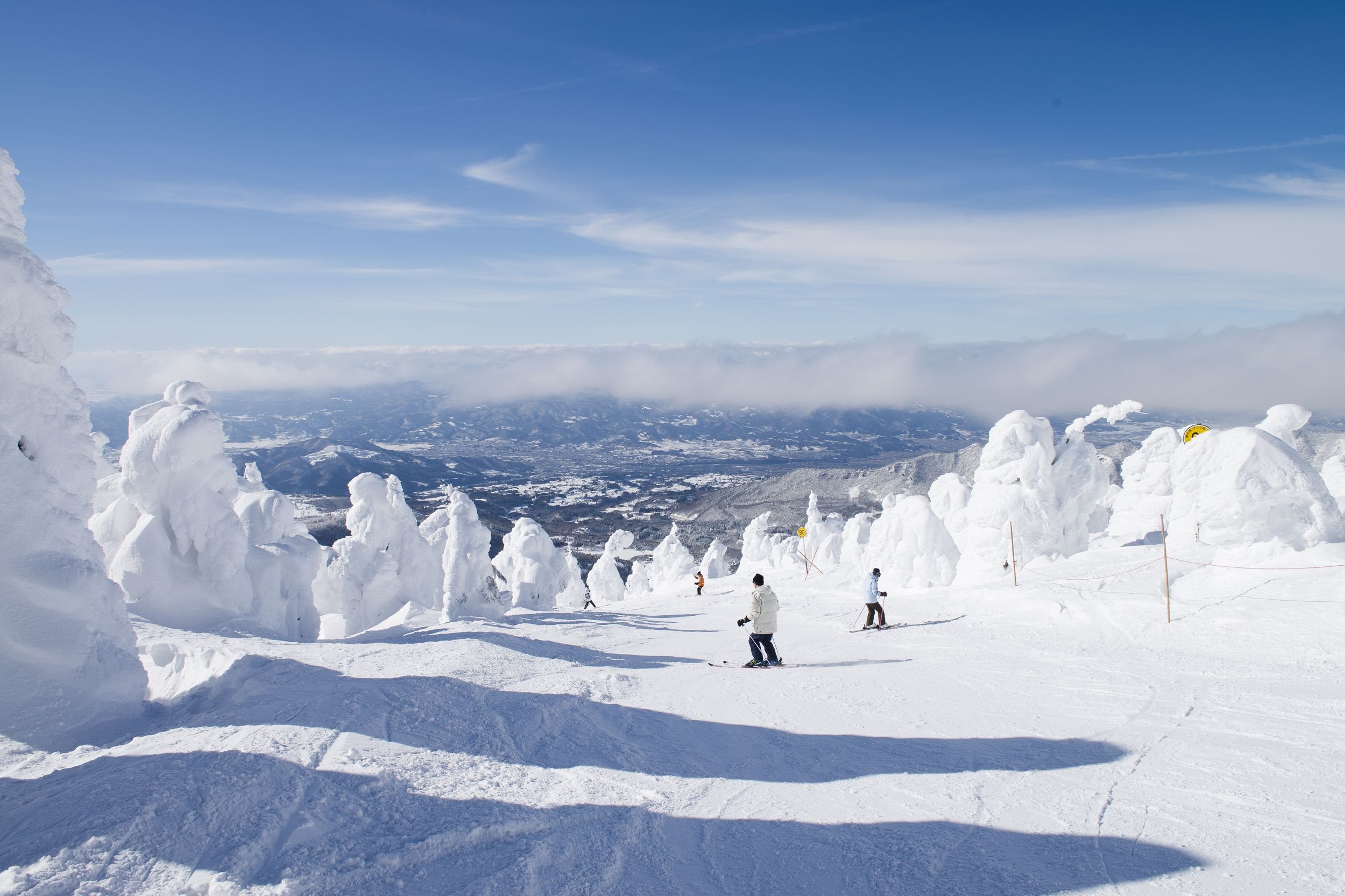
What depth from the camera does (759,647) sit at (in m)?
10.4

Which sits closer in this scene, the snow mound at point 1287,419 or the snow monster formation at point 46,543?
the snow monster formation at point 46,543

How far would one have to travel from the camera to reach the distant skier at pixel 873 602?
44.6 ft

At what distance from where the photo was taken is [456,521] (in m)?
23.4

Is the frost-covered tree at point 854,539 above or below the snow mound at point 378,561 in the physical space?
below

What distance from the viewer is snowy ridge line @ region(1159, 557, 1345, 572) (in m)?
11.5

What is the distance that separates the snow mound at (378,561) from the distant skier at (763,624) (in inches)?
630

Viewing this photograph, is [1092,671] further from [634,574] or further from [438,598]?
[634,574]

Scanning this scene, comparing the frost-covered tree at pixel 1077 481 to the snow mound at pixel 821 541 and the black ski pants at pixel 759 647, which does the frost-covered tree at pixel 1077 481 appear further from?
the snow mound at pixel 821 541

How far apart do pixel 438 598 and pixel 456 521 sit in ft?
17.0

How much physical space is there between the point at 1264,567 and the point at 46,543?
56.9ft

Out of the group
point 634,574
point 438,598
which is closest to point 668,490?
point 634,574

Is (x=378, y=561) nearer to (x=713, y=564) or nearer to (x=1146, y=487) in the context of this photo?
(x=713, y=564)

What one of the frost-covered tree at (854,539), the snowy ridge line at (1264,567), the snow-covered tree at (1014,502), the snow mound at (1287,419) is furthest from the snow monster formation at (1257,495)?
the frost-covered tree at (854,539)

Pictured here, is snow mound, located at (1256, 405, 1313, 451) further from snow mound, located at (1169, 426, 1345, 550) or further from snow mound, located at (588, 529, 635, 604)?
snow mound, located at (588, 529, 635, 604)
